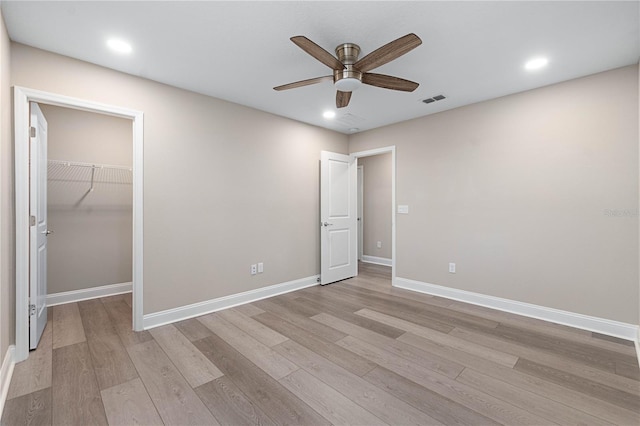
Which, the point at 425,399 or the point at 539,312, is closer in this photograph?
the point at 425,399

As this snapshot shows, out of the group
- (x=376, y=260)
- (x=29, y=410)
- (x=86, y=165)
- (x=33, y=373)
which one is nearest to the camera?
(x=29, y=410)

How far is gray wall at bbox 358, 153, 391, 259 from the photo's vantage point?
20.1 feet

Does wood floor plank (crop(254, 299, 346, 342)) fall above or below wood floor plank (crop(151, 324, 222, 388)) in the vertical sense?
above

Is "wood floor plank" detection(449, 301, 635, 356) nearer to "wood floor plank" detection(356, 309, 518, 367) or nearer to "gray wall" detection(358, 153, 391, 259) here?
"wood floor plank" detection(356, 309, 518, 367)

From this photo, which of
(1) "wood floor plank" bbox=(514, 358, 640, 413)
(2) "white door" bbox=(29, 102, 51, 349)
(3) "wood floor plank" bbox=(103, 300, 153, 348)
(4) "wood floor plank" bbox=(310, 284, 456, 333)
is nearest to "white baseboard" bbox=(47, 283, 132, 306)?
(3) "wood floor plank" bbox=(103, 300, 153, 348)

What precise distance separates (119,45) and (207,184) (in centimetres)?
147

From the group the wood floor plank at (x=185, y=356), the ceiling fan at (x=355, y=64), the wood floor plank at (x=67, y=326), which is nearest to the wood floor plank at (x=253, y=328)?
the wood floor plank at (x=185, y=356)

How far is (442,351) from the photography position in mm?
2420

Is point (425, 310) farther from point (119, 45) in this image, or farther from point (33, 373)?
point (119, 45)

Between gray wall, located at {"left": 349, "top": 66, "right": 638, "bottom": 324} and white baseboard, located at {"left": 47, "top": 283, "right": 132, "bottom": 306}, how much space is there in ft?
13.6

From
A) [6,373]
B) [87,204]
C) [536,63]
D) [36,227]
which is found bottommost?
[6,373]

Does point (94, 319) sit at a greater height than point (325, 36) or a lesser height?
lesser

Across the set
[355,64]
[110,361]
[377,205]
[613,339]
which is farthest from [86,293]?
[613,339]

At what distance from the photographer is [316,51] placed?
6.50 ft
